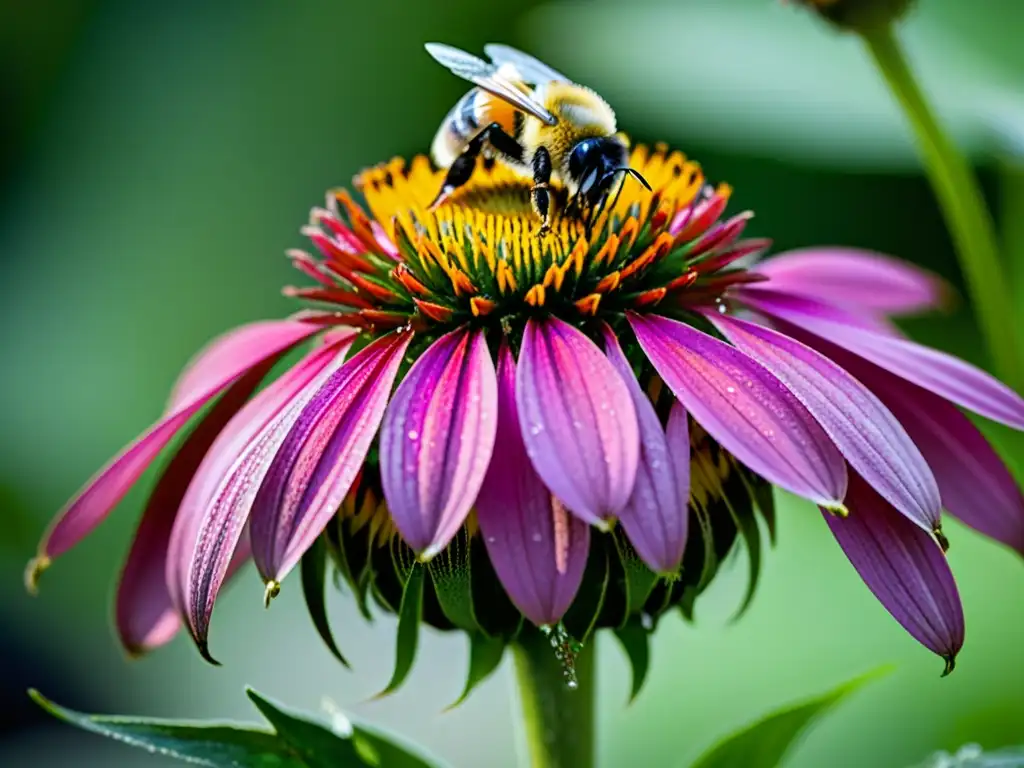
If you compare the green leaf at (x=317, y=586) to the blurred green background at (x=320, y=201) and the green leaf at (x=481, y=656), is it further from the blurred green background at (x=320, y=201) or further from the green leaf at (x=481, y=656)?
the blurred green background at (x=320, y=201)

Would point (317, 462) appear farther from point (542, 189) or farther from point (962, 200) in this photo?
point (962, 200)

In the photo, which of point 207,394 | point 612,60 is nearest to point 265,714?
point 207,394

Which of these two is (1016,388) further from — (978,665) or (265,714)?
(265,714)

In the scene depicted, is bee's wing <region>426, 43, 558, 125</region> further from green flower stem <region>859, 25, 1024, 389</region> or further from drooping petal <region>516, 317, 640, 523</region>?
green flower stem <region>859, 25, 1024, 389</region>

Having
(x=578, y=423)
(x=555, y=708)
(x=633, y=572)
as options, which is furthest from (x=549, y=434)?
(x=555, y=708)

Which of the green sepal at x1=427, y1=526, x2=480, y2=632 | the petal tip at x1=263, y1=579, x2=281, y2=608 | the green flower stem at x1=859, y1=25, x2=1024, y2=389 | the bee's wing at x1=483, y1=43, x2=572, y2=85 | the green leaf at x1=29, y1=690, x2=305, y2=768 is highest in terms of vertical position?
the green flower stem at x1=859, y1=25, x2=1024, y2=389

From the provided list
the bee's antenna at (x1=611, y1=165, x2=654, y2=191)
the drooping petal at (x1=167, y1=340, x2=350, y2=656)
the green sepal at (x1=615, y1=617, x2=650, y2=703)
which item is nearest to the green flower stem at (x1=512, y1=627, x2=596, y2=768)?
the green sepal at (x1=615, y1=617, x2=650, y2=703)

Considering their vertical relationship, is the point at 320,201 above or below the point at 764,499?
above

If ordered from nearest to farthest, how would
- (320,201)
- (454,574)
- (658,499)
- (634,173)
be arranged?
1. (658,499)
2. (454,574)
3. (634,173)
4. (320,201)
